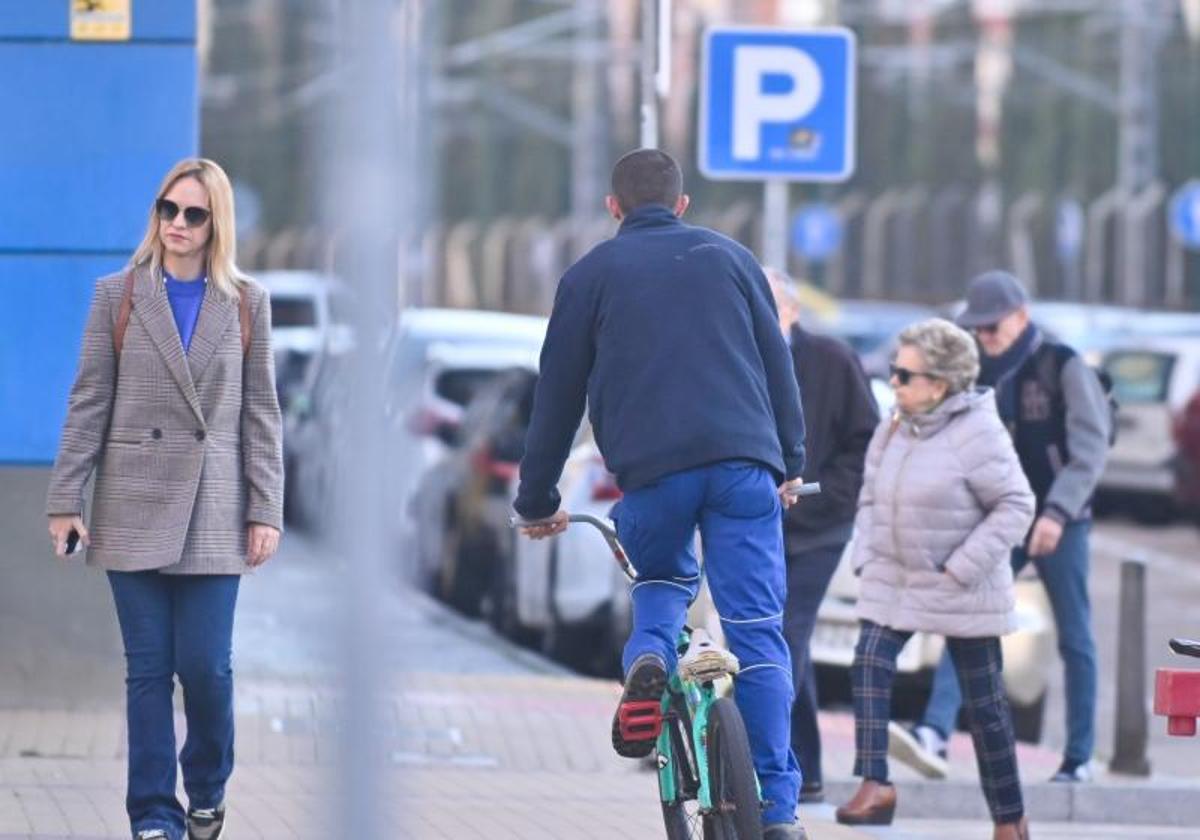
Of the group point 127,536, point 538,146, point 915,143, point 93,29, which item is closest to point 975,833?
point 127,536

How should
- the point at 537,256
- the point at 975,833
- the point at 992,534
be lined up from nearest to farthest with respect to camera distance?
the point at 992,534, the point at 975,833, the point at 537,256

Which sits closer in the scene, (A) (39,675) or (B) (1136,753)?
(A) (39,675)

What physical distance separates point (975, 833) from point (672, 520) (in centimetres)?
268

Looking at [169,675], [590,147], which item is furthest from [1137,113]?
[169,675]

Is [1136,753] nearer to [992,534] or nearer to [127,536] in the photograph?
[992,534]

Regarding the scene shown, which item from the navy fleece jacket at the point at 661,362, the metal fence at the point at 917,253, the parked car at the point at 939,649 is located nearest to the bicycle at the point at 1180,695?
→ the navy fleece jacket at the point at 661,362

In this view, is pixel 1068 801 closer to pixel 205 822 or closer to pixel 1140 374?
pixel 205 822

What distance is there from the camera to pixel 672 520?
6.54 metres

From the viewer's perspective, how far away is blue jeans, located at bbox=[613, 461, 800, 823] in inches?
257

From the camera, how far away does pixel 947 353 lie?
823cm

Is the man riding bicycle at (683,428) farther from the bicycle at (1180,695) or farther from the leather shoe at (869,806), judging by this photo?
the leather shoe at (869,806)

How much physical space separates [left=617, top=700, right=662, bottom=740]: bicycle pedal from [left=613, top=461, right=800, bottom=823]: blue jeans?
0.45 feet

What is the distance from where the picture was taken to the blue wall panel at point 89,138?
376 inches

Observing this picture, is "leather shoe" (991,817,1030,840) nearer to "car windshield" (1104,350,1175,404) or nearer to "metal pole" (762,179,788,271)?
"metal pole" (762,179,788,271)
